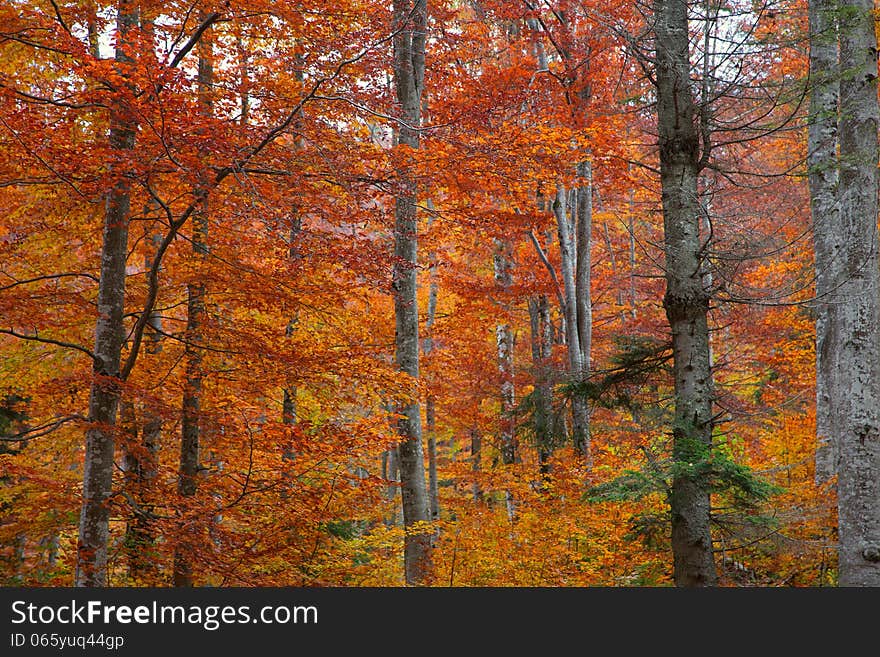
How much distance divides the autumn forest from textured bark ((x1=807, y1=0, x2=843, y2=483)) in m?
0.06

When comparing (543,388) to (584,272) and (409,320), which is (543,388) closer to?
(584,272)

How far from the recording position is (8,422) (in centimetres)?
1208

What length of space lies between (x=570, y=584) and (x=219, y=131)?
20.5ft

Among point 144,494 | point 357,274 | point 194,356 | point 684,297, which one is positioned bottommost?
point 144,494

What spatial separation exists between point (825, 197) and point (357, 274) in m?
5.84

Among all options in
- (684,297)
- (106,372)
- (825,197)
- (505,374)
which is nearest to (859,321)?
(684,297)

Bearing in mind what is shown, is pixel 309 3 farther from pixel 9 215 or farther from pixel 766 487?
pixel 766 487

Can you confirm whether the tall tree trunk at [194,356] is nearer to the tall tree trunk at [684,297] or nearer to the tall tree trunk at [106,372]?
the tall tree trunk at [106,372]

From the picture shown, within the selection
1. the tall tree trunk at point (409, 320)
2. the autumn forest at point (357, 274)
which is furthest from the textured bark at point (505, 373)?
the tall tree trunk at point (409, 320)

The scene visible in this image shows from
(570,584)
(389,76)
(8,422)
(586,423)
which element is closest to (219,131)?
(389,76)

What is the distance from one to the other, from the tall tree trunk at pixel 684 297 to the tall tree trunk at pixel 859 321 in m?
1.48

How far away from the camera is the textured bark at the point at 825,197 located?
6.55 m

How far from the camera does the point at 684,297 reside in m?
5.61

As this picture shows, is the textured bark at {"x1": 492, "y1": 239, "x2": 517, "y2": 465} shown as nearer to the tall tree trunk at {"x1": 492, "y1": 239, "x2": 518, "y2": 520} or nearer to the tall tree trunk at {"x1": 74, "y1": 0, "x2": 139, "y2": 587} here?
the tall tree trunk at {"x1": 492, "y1": 239, "x2": 518, "y2": 520}
